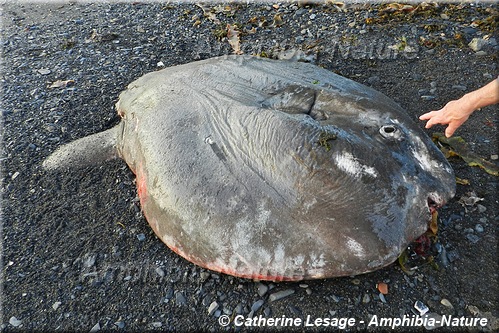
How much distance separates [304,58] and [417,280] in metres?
2.77

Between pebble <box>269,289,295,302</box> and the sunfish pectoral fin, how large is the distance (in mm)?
1789

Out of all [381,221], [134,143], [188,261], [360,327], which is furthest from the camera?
[134,143]

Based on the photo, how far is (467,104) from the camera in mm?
2678

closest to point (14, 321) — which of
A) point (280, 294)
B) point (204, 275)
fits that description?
point (204, 275)

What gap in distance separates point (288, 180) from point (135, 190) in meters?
1.45

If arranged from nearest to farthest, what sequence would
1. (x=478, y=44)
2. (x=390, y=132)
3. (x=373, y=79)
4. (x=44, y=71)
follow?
(x=390, y=132), (x=373, y=79), (x=478, y=44), (x=44, y=71)

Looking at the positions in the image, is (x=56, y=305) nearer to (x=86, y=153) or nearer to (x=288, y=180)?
(x=86, y=153)

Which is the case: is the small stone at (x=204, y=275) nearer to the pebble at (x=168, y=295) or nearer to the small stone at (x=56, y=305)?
the pebble at (x=168, y=295)

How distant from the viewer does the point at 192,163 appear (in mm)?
2551

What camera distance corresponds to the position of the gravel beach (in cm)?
250

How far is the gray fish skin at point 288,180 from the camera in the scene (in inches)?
88.7

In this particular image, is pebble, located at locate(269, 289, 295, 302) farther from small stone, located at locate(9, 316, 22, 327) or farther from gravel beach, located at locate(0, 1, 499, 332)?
small stone, located at locate(9, 316, 22, 327)

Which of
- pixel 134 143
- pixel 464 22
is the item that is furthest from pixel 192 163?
pixel 464 22

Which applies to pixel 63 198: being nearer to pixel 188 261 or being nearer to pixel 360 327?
pixel 188 261
